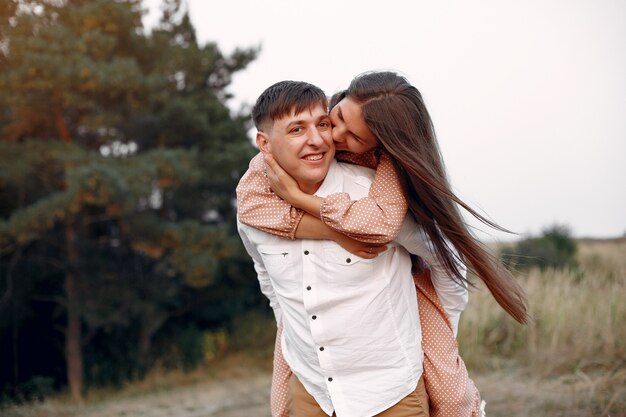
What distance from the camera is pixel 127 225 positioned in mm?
11945

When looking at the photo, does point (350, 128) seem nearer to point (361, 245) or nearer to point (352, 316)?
point (361, 245)

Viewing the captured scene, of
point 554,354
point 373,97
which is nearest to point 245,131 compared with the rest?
point 554,354

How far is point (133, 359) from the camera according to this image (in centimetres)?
1394

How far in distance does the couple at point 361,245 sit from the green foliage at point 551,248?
457 inches

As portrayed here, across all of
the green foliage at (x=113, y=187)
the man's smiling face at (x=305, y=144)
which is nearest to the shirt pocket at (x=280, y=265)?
the man's smiling face at (x=305, y=144)

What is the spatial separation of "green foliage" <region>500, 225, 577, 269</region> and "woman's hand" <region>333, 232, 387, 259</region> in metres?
11.9

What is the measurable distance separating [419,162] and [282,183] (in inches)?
19.6

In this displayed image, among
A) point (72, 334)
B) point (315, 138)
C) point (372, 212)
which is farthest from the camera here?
point (72, 334)

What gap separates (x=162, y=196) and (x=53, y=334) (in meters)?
3.85

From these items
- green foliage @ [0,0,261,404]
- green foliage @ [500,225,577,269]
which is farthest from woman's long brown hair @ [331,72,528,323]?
green foliage @ [500,225,577,269]

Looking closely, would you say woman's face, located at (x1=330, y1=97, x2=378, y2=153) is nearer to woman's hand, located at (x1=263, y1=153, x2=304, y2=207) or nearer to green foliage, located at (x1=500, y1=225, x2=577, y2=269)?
woman's hand, located at (x1=263, y1=153, x2=304, y2=207)

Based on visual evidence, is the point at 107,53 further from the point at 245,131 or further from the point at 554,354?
the point at 554,354

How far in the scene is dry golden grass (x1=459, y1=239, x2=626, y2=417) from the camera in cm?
538

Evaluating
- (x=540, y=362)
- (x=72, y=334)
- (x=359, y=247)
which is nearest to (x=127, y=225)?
(x=72, y=334)
